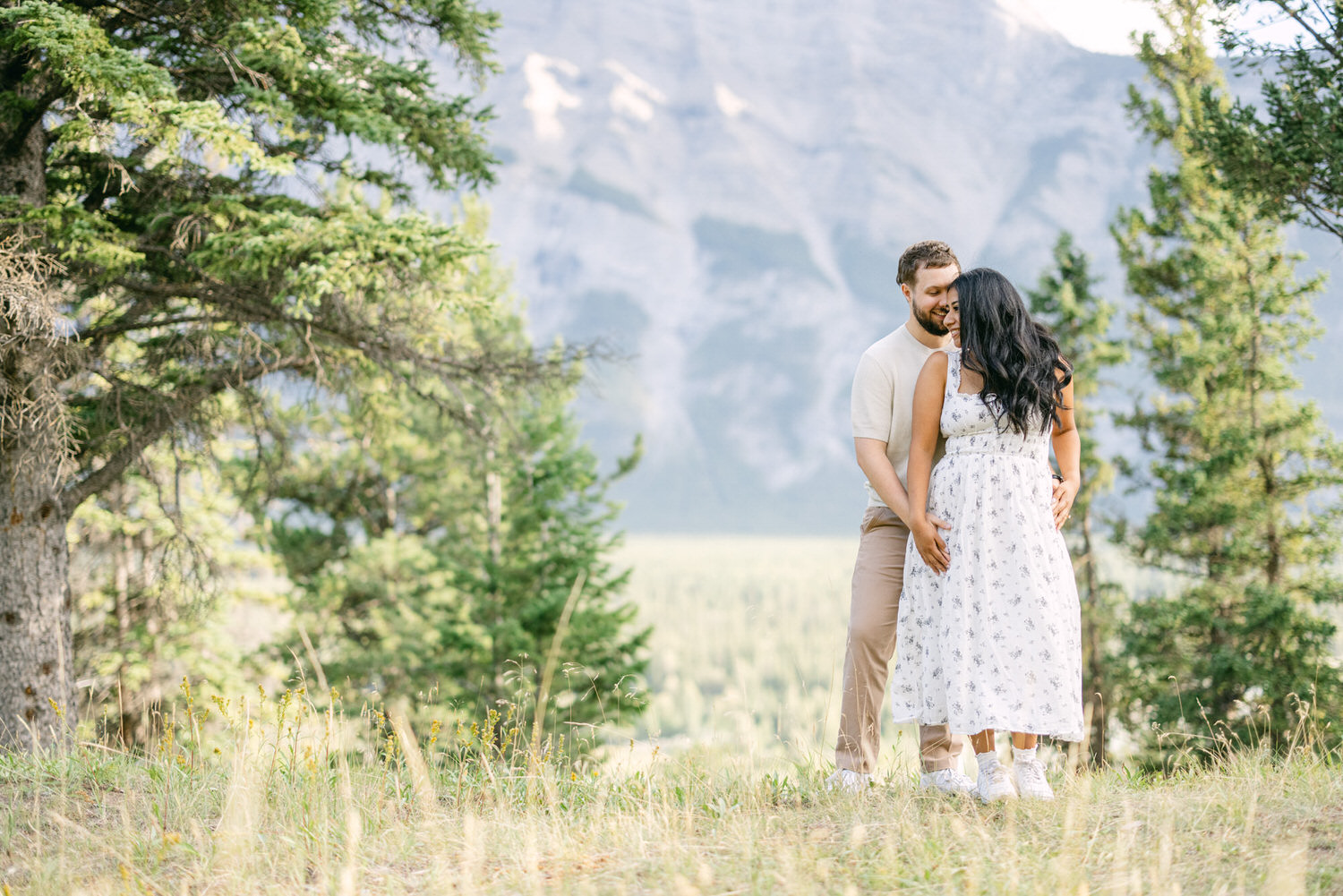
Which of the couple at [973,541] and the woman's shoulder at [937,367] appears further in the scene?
the woman's shoulder at [937,367]

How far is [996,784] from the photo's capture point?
356cm

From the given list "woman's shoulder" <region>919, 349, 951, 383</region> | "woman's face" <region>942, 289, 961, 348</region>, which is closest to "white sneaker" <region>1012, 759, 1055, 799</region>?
"woman's shoulder" <region>919, 349, 951, 383</region>

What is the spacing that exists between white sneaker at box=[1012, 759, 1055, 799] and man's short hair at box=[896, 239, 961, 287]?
6.51 ft

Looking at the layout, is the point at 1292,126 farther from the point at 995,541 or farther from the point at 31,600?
the point at 31,600

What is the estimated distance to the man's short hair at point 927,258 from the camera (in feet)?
13.2

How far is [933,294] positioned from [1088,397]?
19.7 meters

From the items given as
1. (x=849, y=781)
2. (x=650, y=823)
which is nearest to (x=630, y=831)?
(x=650, y=823)

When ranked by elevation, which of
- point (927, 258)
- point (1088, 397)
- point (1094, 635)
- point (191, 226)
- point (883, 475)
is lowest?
point (1094, 635)

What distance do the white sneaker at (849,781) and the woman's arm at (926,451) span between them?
0.94 meters

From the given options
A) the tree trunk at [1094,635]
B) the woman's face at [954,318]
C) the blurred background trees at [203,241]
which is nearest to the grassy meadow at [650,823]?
the woman's face at [954,318]

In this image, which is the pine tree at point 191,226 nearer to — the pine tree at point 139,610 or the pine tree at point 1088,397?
the pine tree at point 139,610

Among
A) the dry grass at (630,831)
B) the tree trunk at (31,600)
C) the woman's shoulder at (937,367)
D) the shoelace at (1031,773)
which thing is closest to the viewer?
the dry grass at (630,831)

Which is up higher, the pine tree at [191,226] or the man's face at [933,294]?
the pine tree at [191,226]

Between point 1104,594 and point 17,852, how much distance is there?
20.2 meters
